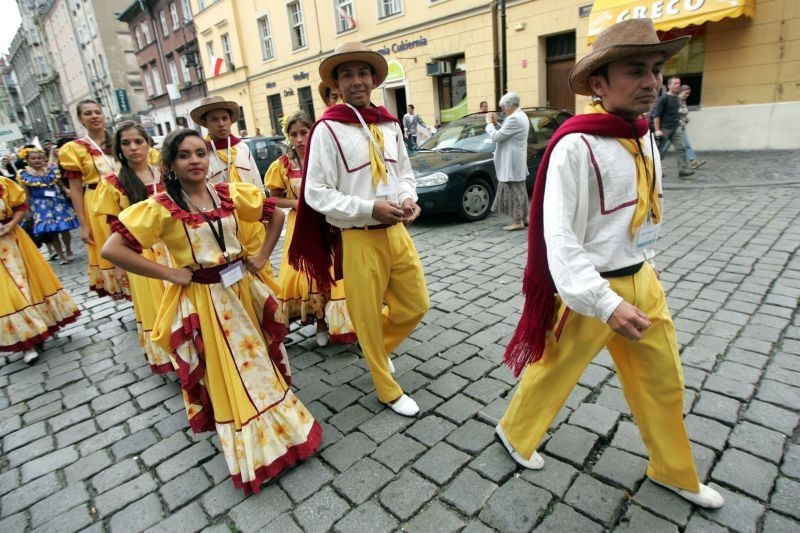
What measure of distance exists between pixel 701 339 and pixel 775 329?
579 mm

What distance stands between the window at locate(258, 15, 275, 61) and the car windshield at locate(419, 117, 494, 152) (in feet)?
61.7

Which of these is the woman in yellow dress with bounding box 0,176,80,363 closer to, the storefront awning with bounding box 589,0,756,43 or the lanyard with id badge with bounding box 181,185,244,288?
the lanyard with id badge with bounding box 181,185,244,288

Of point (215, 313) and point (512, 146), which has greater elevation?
point (512, 146)

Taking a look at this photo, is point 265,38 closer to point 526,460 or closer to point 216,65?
point 216,65

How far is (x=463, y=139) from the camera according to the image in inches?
329

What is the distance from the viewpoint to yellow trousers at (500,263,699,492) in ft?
6.26

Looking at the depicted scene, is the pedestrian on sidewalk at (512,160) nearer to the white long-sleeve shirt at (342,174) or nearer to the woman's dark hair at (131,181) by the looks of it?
the white long-sleeve shirt at (342,174)

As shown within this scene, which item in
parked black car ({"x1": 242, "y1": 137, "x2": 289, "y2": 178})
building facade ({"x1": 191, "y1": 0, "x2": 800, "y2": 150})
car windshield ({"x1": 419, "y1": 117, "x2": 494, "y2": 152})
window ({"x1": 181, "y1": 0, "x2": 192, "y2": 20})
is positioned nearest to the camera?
car windshield ({"x1": 419, "y1": 117, "x2": 494, "y2": 152})

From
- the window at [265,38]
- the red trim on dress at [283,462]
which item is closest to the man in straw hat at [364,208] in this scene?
the red trim on dress at [283,462]

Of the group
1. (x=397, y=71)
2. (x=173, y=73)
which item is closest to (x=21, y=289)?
(x=397, y=71)

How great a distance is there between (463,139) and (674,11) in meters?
6.63

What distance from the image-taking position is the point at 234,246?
7.95 feet

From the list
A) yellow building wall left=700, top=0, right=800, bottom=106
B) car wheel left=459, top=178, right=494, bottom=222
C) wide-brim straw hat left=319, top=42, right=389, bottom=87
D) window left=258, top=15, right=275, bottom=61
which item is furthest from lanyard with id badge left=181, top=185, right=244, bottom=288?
window left=258, top=15, right=275, bottom=61

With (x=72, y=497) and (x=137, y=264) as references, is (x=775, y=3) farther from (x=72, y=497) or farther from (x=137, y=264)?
(x=72, y=497)
